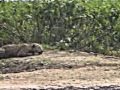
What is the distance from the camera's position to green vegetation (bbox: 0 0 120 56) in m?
8.22

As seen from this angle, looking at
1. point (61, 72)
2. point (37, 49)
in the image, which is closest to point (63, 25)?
point (37, 49)

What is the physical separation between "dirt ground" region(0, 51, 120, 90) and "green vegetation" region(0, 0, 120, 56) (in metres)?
0.59

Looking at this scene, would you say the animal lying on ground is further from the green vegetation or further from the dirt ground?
the green vegetation

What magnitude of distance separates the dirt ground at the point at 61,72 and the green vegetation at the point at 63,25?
1.95 ft

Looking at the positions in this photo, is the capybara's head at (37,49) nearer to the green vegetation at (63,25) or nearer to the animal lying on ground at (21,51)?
the animal lying on ground at (21,51)

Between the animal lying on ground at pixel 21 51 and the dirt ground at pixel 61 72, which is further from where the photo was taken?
the animal lying on ground at pixel 21 51

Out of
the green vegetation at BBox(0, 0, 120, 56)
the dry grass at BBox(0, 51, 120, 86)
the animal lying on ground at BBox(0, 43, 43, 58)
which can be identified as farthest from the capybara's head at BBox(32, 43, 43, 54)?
the green vegetation at BBox(0, 0, 120, 56)

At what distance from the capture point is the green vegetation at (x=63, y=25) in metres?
8.22

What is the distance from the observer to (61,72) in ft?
21.0

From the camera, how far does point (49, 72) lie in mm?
6430

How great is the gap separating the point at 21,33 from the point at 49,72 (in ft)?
6.48

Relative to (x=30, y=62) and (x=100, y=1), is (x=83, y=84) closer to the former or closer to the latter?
(x=30, y=62)

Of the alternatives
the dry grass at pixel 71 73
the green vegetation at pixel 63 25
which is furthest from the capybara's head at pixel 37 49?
the green vegetation at pixel 63 25

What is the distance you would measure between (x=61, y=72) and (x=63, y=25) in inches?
80.8
